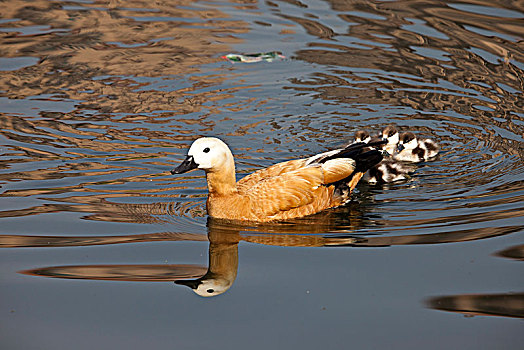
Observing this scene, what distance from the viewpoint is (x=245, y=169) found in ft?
30.2

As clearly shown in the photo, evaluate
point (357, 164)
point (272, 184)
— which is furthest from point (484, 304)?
point (357, 164)

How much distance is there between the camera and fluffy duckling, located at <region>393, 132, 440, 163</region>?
9.38 m

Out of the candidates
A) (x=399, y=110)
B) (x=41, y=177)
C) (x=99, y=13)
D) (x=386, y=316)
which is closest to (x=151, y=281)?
(x=386, y=316)

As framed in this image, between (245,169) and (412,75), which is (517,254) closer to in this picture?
(245,169)

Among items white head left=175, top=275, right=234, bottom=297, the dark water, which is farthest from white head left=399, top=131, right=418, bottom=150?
white head left=175, top=275, right=234, bottom=297

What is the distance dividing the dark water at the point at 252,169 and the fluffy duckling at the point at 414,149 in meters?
0.15

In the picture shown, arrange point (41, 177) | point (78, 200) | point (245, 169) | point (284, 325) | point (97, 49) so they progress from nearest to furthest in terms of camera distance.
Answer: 1. point (284, 325)
2. point (78, 200)
3. point (41, 177)
4. point (245, 169)
5. point (97, 49)

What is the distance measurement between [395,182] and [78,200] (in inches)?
141

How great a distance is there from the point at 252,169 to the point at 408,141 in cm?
196

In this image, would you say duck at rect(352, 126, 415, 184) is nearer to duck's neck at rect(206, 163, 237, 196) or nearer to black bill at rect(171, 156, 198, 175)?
duck's neck at rect(206, 163, 237, 196)

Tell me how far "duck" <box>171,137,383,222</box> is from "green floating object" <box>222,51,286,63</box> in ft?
16.3

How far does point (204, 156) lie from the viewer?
7414 millimetres

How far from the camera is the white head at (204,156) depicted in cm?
739

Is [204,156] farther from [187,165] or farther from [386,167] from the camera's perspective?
[386,167]
